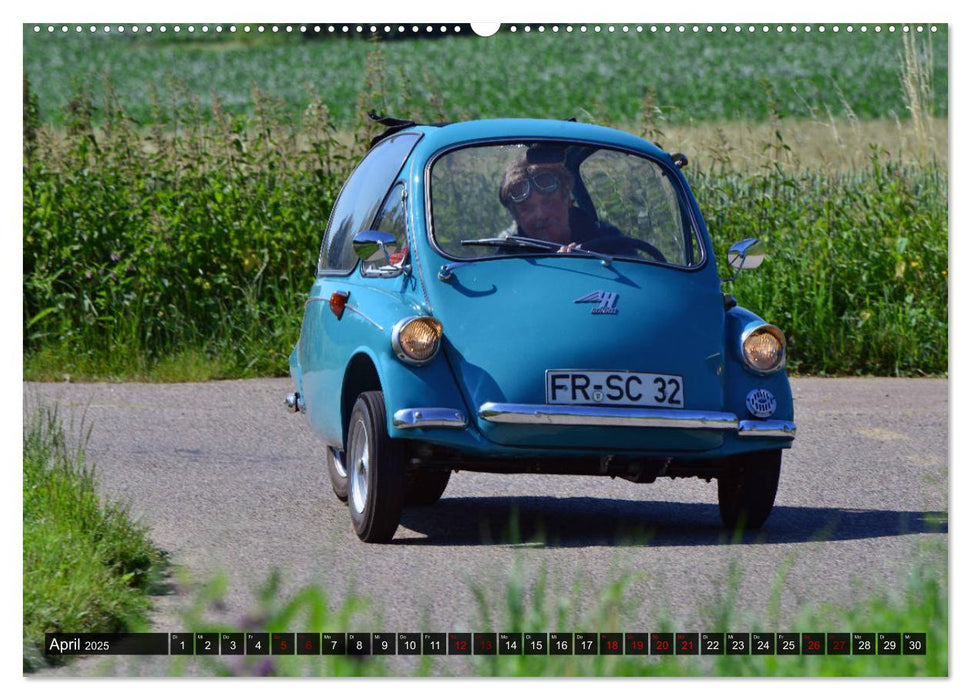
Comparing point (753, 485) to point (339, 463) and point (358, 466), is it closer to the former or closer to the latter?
point (358, 466)

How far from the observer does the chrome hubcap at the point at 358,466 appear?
20.7 feet

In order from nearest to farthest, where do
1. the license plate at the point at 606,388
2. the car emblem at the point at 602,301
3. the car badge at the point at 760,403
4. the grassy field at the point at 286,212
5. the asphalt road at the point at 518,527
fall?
the asphalt road at the point at 518,527 → the license plate at the point at 606,388 → the car emblem at the point at 602,301 → the car badge at the point at 760,403 → the grassy field at the point at 286,212

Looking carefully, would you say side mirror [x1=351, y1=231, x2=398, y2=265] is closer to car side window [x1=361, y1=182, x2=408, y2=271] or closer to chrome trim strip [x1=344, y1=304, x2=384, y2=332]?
car side window [x1=361, y1=182, x2=408, y2=271]

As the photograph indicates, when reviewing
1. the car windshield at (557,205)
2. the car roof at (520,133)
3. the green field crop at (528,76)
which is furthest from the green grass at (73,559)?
the green field crop at (528,76)

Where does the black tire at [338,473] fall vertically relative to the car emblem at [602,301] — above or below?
below

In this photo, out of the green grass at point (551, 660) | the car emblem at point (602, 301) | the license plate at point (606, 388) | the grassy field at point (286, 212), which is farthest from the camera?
the grassy field at point (286, 212)

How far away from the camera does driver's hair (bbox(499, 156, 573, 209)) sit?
6.75 meters

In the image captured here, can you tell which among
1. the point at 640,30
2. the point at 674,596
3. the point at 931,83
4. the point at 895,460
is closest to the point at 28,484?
the point at 674,596

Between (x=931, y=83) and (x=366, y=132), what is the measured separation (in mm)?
6722

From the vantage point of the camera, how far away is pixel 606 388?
19.6 ft

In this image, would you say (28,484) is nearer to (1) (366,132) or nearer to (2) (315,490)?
(2) (315,490)

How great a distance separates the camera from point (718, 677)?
3539mm

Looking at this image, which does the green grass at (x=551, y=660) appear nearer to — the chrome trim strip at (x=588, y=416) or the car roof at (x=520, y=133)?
the chrome trim strip at (x=588, y=416)

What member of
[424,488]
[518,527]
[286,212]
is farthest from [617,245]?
[286,212]
